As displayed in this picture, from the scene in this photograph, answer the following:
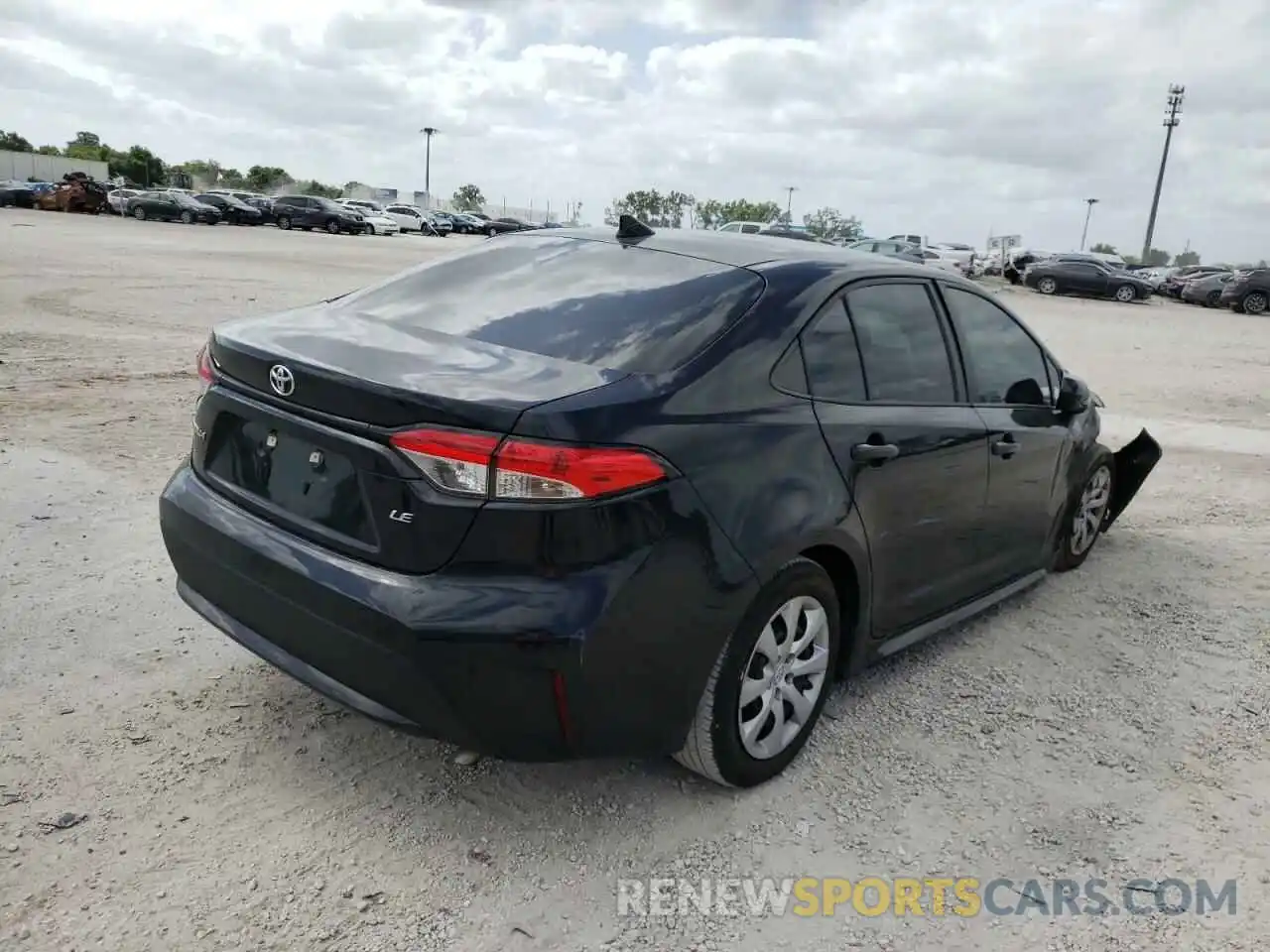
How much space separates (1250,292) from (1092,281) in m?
4.99

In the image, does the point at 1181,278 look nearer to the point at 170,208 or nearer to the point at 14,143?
the point at 170,208

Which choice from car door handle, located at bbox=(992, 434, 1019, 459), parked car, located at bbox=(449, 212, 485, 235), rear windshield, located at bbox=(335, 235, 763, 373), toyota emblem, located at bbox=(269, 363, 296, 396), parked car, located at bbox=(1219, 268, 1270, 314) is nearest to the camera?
toyota emblem, located at bbox=(269, 363, 296, 396)

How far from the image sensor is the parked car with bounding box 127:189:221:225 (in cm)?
4556

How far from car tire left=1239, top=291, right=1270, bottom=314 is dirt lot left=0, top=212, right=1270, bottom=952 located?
30521 mm

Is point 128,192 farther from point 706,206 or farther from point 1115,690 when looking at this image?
point 706,206

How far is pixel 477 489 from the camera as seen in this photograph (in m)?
2.44

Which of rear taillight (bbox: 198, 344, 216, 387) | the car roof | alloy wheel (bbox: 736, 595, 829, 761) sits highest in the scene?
the car roof

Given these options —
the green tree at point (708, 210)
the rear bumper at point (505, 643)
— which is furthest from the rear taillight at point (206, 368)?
the green tree at point (708, 210)

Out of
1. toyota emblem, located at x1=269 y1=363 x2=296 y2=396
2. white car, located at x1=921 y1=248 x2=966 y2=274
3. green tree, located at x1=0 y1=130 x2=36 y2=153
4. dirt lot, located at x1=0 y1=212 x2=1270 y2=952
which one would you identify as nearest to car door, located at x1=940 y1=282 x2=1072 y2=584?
dirt lot, located at x1=0 y1=212 x2=1270 y2=952

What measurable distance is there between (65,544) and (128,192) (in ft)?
160

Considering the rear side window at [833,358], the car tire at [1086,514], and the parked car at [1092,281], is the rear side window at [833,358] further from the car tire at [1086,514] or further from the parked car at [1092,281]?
the parked car at [1092,281]

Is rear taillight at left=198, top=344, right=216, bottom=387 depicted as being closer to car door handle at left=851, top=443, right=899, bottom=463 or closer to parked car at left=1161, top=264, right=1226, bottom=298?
car door handle at left=851, top=443, right=899, bottom=463

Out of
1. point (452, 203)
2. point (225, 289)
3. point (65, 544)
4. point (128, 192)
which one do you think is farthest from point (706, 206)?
point (65, 544)

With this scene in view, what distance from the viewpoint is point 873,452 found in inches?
127
